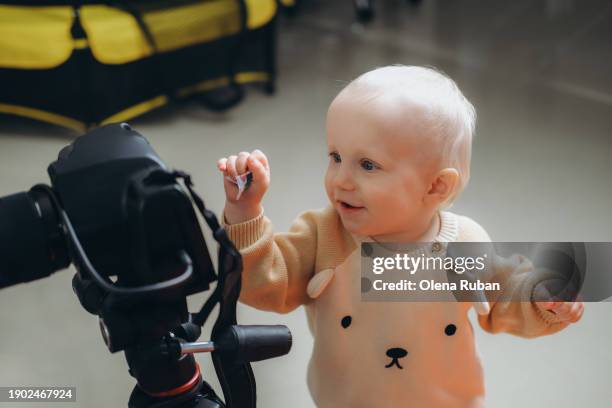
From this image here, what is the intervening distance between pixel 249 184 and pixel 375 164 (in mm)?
155

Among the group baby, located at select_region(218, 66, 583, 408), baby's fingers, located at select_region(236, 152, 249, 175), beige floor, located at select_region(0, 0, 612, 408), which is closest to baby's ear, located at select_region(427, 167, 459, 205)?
baby, located at select_region(218, 66, 583, 408)

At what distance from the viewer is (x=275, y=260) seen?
1050 millimetres

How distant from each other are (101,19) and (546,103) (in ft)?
4.02

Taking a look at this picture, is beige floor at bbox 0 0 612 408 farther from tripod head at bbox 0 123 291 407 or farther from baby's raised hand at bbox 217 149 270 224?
tripod head at bbox 0 123 291 407

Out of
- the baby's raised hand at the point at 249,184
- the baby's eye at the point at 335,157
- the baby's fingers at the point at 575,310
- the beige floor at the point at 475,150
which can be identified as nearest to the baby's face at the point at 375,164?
the baby's eye at the point at 335,157

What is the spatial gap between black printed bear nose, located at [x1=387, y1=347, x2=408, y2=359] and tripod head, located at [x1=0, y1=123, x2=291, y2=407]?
11.9 inches

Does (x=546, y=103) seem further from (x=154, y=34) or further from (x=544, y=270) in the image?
(x=544, y=270)

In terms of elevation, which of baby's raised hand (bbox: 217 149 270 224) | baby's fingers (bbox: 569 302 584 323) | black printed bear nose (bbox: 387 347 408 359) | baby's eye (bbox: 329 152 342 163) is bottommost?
black printed bear nose (bbox: 387 347 408 359)

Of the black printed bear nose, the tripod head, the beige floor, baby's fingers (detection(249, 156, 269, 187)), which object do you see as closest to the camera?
the tripod head

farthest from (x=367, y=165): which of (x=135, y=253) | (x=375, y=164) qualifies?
(x=135, y=253)

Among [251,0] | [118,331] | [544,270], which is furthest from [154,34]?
[118,331]

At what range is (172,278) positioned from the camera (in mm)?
744

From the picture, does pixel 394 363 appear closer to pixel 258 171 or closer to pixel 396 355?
pixel 396 355

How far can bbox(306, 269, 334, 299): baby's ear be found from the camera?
1.07m
